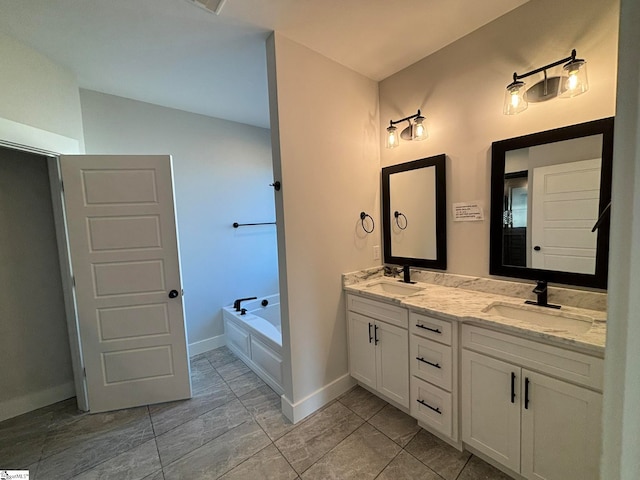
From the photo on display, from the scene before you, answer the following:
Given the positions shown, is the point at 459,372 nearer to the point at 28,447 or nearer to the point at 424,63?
the point at 424,63

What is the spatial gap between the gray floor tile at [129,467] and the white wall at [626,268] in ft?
7.23

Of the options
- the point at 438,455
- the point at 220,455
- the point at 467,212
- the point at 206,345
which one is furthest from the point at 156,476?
the point at 467,212

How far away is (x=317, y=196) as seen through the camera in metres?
2.06

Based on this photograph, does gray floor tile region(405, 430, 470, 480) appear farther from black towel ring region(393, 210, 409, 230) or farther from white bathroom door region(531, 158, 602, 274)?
black towel ring region(393, 210, 409, 230)

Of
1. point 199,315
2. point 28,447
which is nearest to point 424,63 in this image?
point 199,315

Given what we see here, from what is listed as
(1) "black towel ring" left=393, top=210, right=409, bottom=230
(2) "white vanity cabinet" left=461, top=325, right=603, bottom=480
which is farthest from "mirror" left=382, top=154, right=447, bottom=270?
(2) "white vanity cabinet" left=461, top=325, right=603, bottom=480

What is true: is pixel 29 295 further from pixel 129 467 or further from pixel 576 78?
pixel 576 78

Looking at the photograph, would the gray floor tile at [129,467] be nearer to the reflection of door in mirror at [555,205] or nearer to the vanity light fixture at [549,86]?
the reflection of door in mirror at [555,205]

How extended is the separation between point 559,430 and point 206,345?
315 centimetres

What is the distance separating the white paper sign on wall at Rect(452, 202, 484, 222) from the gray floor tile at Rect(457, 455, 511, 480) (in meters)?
1.57

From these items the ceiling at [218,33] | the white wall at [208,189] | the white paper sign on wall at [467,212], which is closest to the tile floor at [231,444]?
the white wall at [208,189]

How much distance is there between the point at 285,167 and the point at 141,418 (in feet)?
7.42

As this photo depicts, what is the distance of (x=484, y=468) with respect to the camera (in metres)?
1.53

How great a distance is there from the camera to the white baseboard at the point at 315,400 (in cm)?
195
